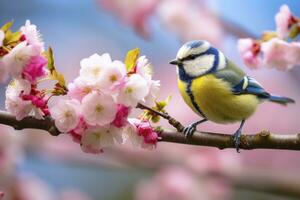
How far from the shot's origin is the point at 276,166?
7.51 feet

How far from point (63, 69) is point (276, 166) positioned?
105cm

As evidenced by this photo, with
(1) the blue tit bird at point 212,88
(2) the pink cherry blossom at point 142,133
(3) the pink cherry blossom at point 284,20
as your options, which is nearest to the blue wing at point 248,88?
(1) the blue tit bird at point 212,88

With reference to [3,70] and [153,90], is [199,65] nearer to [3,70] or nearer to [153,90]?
[153,90]

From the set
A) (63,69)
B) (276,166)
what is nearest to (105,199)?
(63,69)

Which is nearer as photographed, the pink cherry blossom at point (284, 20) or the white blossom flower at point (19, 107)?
the white blossom flower at point (19, 107)

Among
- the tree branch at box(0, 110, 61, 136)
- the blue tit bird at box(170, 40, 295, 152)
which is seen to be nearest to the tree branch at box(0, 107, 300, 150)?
the tree branch at box(0, 110, 61, 136)

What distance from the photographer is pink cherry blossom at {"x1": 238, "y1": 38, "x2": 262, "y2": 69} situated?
33.9 inches

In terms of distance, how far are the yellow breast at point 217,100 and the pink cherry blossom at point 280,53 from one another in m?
0.07

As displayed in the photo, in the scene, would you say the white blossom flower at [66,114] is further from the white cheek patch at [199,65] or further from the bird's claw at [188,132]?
the white cheek patch at [199,65]

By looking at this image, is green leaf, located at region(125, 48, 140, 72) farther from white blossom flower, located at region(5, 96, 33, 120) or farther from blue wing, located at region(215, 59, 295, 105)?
blue wing, located at region(215, 59, 295, 105)

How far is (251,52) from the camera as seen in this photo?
864 mm

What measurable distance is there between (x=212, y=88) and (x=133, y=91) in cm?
27

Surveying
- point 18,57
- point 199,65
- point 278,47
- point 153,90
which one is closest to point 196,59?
point 199,65

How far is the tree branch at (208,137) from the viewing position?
67 centimetres
